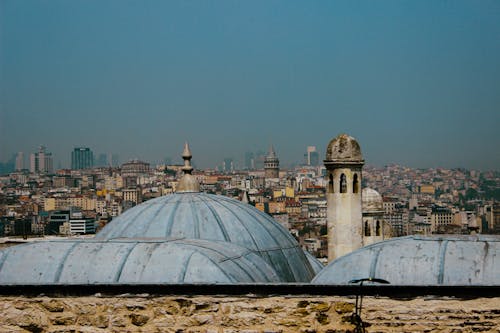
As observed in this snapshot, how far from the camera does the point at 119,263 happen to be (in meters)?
6.55

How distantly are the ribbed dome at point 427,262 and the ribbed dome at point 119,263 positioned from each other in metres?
0.85

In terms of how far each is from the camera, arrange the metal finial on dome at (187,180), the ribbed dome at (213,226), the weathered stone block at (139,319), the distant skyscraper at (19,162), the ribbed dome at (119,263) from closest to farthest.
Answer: the weathered stone block at (139,319) < the ribbed dome at (119,263) < the ribbed dome at (213,226) < the metal finial on dome at (187,180) < the distant skyscraper at (19,162)

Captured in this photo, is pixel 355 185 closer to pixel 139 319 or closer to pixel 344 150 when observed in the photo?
pixel 344 150

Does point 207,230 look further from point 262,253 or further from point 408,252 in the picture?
point 408,252

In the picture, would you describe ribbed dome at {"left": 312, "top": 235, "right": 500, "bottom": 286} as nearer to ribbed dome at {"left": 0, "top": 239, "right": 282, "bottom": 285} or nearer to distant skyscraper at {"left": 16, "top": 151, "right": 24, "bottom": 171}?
ribbed dome at {"left": 0, "top": 239, "right": 282, "bottom": 285}

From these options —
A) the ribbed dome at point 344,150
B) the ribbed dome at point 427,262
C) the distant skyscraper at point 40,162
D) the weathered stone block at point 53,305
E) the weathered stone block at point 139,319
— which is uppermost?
the distant skyscraper at point 40,162

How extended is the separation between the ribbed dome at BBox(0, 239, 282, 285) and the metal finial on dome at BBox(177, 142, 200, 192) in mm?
3142

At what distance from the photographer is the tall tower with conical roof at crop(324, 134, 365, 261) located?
12.5 meters

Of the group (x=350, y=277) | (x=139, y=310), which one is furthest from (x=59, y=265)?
(x=350, y=277)

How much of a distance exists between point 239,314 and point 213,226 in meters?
3.43

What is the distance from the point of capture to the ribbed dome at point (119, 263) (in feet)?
21.1

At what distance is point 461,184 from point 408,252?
112203 mm

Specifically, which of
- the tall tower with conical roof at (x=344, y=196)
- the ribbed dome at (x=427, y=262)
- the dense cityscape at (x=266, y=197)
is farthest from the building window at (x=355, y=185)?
the dense cityscape at (x=266, y=197)

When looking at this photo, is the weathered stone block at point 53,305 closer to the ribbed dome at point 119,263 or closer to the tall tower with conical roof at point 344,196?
the ribbed dome at point 119,263
